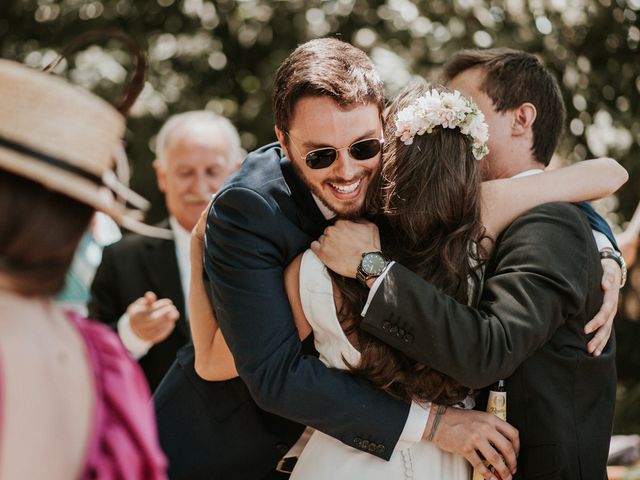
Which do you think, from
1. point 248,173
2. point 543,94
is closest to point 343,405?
point 248,173

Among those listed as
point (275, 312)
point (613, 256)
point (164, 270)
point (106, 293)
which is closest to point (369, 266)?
point (275, 312)

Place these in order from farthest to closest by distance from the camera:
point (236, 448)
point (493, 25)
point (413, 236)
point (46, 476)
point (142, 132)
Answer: point (142, 132) → point (493, 25) → point (236, 448) → point (413, 236) → point (46, 476)

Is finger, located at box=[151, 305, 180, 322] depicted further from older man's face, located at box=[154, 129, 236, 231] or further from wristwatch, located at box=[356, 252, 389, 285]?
wristwatch, located at box=[356, 252, 389, 285]

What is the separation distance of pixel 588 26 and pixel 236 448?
456 centimetres

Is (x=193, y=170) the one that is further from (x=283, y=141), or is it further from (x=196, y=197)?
(x=283, y=141)

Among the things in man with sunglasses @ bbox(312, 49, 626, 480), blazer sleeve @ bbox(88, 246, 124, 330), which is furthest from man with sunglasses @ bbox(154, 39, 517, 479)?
blazer sleeve @ bbox(88, 246, 124, 330)

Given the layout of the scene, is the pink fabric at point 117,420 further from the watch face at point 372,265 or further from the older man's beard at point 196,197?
the older man's beard at point 196,197

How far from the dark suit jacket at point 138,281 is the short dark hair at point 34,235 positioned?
8.91ft

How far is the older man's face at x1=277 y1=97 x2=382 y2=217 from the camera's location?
8.74 ft

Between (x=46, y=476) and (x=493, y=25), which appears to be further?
(x=493, y=25)

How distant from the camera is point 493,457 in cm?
254

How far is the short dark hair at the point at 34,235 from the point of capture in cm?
159

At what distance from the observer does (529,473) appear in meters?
2.64

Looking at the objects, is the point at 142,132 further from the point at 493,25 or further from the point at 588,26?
the point at 588,26
